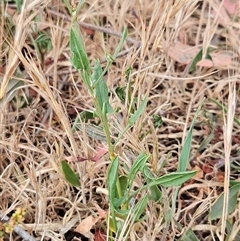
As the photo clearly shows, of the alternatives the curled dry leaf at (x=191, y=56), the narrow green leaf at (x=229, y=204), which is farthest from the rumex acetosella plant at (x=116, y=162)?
the curled dry leaf at (x=191, y=56)

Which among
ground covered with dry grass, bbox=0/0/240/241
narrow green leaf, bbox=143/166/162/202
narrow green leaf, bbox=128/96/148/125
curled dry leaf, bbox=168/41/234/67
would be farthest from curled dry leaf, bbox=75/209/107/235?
curled dry leaf, bbox=168/41/234/67

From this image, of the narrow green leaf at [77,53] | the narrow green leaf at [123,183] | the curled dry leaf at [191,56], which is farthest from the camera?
the curled dry leaf at [191,56]

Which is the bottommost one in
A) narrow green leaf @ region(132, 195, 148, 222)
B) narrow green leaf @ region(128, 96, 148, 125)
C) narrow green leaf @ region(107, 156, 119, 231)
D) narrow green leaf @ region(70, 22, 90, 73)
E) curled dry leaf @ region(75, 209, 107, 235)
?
curled dry leaf @ region(75, 209, 107, 235)

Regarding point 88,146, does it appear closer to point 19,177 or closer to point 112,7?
point 19,177

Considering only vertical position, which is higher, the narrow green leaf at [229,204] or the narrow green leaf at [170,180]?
the narrow green leaf at [170,180]

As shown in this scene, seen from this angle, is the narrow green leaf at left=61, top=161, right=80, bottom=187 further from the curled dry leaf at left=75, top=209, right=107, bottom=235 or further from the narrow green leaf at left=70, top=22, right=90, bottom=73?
the narrow green leaf at left=70, top=22, right=90, bottom=73

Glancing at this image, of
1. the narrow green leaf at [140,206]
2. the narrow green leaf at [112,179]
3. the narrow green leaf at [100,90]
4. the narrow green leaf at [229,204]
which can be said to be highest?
the narrow green leaf at [100,90]

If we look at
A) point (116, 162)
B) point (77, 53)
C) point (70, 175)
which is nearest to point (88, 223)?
point (70, 175)

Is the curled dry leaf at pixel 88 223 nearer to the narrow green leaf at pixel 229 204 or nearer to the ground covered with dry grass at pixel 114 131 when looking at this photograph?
the ground covered with dry grass at pixel 114 131

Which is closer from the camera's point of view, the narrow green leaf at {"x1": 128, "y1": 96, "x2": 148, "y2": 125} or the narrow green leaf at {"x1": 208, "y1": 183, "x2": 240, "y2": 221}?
the narrow green leaf at {"x1": 128, "y1": 96, "x2": 148, "y2": 125}

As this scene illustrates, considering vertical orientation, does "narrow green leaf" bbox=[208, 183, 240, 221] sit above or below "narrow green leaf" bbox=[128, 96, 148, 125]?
below
